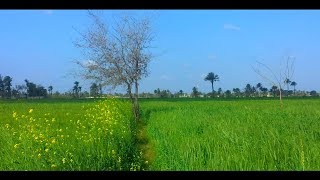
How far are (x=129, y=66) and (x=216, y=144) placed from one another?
1604 centimetres

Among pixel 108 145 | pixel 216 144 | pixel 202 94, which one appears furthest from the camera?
pixel 202 94

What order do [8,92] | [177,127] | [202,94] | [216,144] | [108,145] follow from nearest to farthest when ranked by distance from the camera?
[216,144]
[108,145]
[177,127]
[8,92]
[202,94]

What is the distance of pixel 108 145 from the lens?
7.43 m

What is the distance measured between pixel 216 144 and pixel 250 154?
1230 millimetres

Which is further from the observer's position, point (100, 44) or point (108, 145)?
point (100, 44)

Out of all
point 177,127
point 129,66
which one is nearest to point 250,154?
point 177,127
